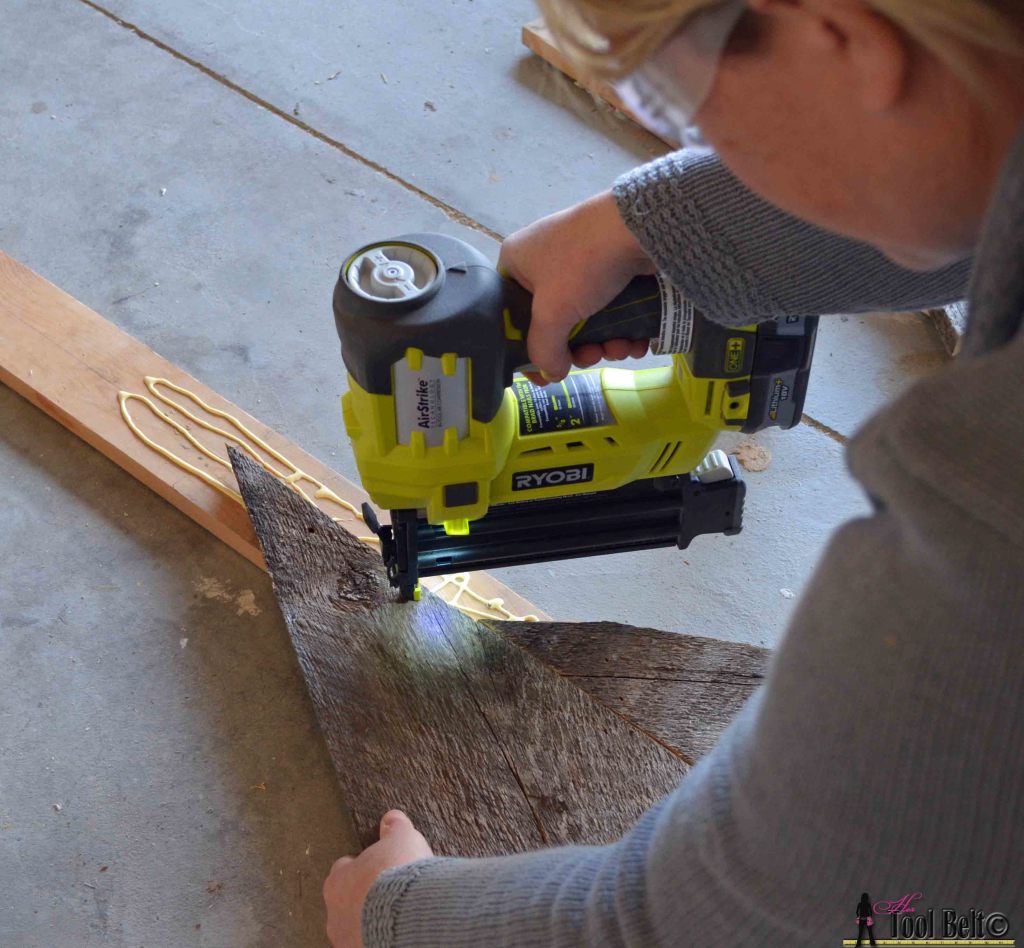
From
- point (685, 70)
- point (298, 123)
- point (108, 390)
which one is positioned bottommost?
point (108, 390)

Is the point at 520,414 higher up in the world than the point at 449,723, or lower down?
higher up

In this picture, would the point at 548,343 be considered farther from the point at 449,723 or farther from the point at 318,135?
the point at 318,135

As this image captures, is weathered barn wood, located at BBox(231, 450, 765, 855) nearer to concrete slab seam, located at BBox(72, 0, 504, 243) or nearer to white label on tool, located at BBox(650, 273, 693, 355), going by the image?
white label on tool, located at BBox(650, 273, 693, 355)

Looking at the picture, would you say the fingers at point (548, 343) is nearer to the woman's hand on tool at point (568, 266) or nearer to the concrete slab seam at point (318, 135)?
the woman's hand on tool at point (568, 266)

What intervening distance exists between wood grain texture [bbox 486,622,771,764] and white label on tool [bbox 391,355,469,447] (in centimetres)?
35

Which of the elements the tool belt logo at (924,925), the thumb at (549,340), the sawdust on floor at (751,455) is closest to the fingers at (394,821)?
the thumb at (549,340)

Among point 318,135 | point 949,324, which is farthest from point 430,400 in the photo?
point 318,135

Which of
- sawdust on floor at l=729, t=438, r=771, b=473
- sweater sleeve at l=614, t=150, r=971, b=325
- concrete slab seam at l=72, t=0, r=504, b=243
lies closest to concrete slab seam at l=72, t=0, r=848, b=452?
concrete slab seam at l=72, t=0, r=504, b=243

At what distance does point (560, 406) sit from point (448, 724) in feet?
1.51

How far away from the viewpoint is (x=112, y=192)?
7.88 feet

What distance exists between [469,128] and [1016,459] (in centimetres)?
231

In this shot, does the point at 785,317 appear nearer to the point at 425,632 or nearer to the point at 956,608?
the point at 425,632

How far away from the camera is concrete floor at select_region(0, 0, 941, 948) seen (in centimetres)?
147

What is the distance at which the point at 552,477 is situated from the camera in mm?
1446
